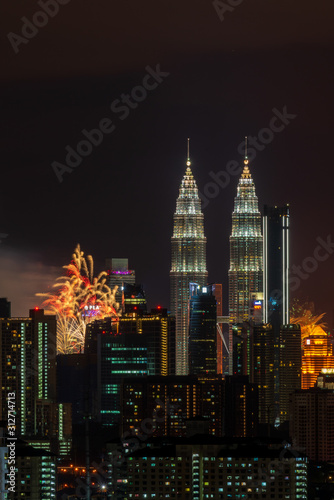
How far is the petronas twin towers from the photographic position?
168 feet

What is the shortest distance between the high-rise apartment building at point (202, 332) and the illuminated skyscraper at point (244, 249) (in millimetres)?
2417

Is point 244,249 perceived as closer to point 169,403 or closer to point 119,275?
point 119,275

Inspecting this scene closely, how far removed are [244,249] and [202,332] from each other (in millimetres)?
4859

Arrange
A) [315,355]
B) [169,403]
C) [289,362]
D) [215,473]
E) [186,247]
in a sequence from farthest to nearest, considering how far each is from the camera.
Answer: [186,247] → [315,355] → [289,362] → [169,403] → [215,473]

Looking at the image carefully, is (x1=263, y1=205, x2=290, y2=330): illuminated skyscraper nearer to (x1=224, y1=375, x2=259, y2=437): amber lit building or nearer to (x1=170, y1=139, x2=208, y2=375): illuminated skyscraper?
(x1=170, y1=139, x2=208, y2=375): illuminated skyscraper

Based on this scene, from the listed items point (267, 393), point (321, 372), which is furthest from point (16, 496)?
point (321, 372)

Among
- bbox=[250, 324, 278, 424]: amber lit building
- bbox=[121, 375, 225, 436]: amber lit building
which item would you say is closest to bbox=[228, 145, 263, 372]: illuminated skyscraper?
bbox=[250, 324, 278, 424]: amber lit building

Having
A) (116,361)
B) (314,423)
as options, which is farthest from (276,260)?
(314,423)

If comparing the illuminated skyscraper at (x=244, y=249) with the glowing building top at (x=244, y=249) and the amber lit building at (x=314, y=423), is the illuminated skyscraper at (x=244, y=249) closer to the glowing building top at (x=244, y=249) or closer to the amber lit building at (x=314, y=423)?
the glowing building top at (x=244, y=249)

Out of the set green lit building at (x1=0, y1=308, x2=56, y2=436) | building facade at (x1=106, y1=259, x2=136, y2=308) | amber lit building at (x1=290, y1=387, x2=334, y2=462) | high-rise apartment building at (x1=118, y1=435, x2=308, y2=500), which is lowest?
high-rise apartment building at (x1=118, y1=435, x2=308, y2=500)

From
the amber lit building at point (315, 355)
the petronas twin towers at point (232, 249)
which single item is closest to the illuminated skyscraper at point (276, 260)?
the petronas twin towers at point (232, 249)

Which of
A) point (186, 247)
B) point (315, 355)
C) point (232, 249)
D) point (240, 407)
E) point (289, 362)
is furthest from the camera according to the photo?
point (232, 249)

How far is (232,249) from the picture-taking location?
5259 centimetres

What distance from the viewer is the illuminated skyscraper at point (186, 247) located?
51.1 meters
